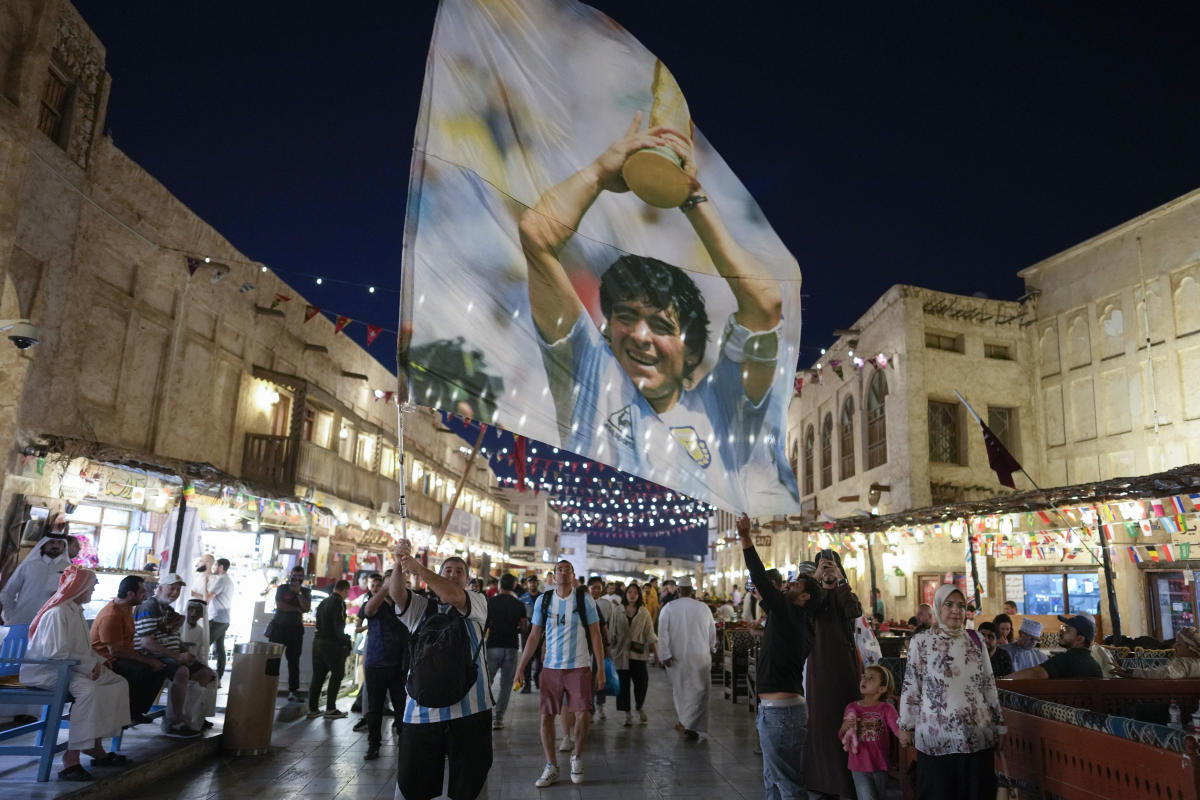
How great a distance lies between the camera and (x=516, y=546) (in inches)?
2692

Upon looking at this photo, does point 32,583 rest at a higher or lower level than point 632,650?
higher

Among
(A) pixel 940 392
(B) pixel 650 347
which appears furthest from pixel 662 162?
(A) pixel 940 392

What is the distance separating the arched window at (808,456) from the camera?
31.8 m

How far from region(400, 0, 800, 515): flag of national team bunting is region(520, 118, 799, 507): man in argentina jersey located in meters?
0.01

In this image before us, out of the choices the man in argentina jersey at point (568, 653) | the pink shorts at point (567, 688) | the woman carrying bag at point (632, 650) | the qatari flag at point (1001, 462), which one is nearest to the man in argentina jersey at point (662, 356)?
the man in argentina jersey at point (568, 653)

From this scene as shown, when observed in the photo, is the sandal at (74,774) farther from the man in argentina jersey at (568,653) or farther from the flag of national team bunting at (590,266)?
the flag of national team bunting at (590,266)

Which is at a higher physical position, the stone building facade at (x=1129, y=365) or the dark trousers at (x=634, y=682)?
the stone building facade at (x=1129, y=365)

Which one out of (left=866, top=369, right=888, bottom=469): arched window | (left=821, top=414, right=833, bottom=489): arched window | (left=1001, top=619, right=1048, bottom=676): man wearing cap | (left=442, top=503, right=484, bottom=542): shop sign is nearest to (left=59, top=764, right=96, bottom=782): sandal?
(left=1001, top=619, right=1048, bottom=676): man wearing cap

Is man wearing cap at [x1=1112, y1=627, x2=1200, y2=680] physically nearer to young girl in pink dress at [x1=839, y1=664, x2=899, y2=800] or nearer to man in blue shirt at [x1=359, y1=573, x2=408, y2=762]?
young girl in pink dress at [x1=839, y1=664, x2=899, y2=800]

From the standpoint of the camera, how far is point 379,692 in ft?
27.1

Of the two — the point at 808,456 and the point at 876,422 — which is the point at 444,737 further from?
the point at 808,456

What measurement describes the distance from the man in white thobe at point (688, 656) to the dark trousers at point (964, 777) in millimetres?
5038

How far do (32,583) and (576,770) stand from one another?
6.47 m

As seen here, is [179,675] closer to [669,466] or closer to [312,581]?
[669,466]
